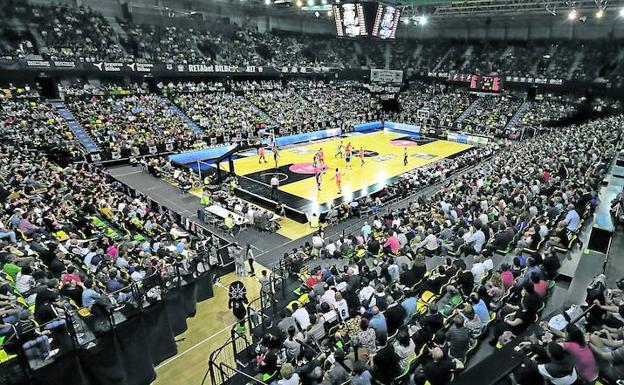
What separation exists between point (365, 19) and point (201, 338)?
24578 mm

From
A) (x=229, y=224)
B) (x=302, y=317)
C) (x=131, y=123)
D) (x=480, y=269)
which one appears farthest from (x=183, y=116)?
(x=480, y=269)

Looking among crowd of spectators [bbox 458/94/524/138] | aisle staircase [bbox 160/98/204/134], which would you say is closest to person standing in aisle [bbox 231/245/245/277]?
aisle staircase [bbox 160/98/204/134]

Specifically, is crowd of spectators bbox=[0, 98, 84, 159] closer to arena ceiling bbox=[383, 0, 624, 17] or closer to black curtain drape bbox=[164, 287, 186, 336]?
black curtain drape bbox=[164, 287, 186, 336]

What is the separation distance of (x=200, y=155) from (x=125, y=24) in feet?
70.7

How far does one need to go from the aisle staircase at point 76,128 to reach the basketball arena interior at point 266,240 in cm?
22

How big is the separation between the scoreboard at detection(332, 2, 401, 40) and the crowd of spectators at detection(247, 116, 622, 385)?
55.7 ft

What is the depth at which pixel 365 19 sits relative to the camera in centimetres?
2758

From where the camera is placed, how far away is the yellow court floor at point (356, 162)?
25656mm

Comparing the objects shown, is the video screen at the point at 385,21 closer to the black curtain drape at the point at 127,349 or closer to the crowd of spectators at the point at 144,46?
the crowd of spectators at the point at 144,46

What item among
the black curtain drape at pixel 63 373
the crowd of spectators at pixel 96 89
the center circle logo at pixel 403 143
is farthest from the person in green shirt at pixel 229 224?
the center circle logo at pixel 403 143

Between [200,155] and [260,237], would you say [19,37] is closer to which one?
[200,155]

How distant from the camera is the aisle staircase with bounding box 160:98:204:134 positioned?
3775cm

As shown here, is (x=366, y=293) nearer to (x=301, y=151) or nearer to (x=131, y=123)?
(x=301, y=151)

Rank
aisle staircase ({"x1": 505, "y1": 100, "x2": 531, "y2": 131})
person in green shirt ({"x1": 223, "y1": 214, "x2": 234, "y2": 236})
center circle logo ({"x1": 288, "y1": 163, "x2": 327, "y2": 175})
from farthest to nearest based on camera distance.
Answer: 1. aisle staircase ({"x1": 505, "y1": 100, "x2": 531, "y2": 131})
2. center circle logo ({"x1": 288, "y1": 163, "x2": 327, "y2": 175})
3. person in green shirt ({"x1": 223, "y1": 214, "x2": 234, "y2": 236})
